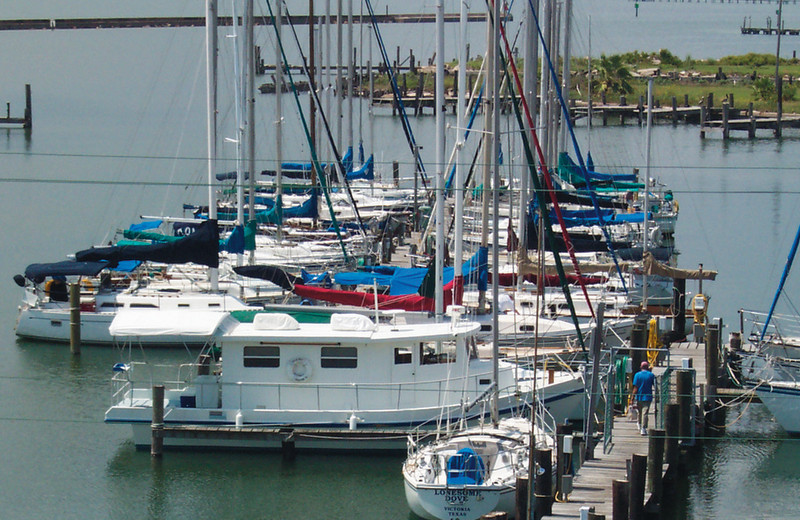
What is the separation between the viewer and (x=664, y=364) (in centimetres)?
3228

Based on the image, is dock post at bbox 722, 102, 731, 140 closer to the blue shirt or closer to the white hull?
the white hull

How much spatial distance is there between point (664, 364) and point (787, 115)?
81.2m

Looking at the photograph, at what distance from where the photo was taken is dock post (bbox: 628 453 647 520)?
22.6m

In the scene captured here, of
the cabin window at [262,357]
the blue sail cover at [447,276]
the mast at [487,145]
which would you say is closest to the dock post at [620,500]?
the cabin window at [262,357]

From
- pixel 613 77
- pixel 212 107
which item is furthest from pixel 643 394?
pixel 613 77

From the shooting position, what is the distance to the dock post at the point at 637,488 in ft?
74.0

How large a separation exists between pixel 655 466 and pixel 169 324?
1067cm

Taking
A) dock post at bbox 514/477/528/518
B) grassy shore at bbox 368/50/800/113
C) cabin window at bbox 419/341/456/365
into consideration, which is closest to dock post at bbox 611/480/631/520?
dock post at bbox 514/477/528/518

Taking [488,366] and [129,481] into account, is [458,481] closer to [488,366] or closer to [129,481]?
[488,366]

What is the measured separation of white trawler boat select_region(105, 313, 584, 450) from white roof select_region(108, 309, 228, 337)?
14 centimetres

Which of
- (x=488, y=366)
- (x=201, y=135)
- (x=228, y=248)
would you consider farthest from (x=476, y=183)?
(x=201, y=135)

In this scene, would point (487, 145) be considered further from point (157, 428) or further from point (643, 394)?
point (157, 428)

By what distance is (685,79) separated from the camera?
131500 millimetres

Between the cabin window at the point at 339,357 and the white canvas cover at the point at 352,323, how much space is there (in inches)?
17.9
